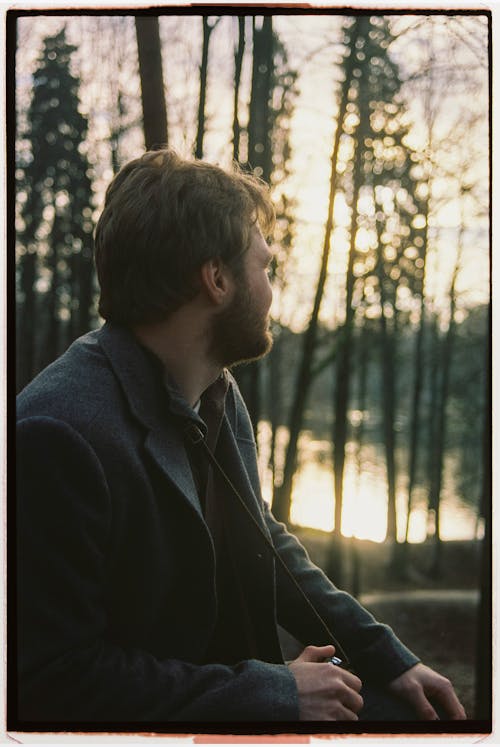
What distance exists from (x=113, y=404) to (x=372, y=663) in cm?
96

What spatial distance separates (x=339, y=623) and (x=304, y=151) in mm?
4151

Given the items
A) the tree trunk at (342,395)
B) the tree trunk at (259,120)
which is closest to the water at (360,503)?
the tree trunk at (342,395)

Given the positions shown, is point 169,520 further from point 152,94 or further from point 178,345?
point 152,94

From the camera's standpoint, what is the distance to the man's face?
1661mm

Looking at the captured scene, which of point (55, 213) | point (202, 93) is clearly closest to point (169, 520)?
point (202, 93)

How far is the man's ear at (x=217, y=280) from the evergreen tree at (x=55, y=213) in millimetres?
1924

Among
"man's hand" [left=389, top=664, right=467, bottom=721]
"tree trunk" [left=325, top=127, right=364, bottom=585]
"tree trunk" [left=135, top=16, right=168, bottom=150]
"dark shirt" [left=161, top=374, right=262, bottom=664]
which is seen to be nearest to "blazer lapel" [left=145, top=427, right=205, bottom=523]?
"dark shirt" [left=161, top=374, right=262, bottom=664]

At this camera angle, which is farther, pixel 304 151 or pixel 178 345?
pixel 304 151

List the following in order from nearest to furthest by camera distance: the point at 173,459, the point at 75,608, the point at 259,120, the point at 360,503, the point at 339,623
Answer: the point at 75,608
the point at 173,459
the point at 339,623
the point at 259,120
the point at 360,503

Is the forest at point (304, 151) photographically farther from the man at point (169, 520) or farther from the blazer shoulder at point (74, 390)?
the blazer shoulder at point (74, 390)

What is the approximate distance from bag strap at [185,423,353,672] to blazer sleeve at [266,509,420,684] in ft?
0.08

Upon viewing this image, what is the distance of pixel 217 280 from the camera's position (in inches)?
64.8

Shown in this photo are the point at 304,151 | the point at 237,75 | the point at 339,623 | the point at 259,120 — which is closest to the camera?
the point at 339,623

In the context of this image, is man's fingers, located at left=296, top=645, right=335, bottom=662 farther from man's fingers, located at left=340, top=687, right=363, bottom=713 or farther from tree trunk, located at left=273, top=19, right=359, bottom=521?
tree trunk, located at left=273, top=19, right=359, bottom=521
